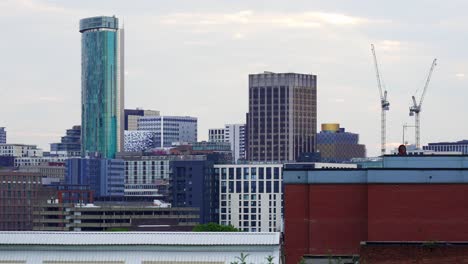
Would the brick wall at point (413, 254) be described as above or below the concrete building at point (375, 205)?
below

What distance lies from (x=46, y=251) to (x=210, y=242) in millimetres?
7934

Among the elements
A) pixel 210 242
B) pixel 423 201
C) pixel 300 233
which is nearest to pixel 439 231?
pixel 423 201

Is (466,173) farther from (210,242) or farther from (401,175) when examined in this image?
(210,242)

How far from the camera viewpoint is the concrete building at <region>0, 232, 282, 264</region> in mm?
75312

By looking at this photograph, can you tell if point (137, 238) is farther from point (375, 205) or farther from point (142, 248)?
point (375, 205)

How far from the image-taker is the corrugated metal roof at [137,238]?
75812mm

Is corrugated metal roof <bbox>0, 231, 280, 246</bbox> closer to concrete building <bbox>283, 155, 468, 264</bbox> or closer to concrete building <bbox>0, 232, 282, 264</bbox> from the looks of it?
concrete building <bbox>0, 232, 282, 264</bbox>

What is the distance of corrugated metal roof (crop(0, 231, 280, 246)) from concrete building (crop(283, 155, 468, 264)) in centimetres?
1804

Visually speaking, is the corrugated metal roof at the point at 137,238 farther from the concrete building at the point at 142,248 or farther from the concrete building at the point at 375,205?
the concrete building at the point at 375,205

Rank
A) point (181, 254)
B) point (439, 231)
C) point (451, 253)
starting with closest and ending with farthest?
point (181, 254), point (451, 253), point (439, 231)

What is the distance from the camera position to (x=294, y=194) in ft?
319

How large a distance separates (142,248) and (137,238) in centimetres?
101

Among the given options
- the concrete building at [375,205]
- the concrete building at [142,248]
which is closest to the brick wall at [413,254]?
the concrete building at [375,205]

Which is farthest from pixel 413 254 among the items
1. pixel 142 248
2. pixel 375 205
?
pixel 142 248
